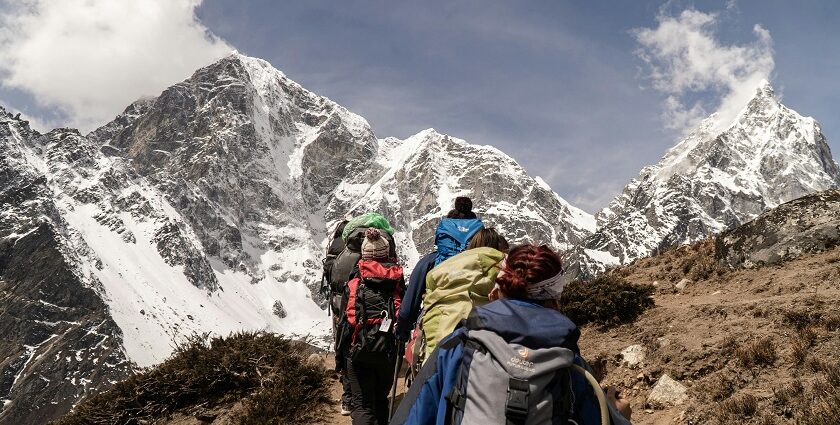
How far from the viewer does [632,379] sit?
7.22 m

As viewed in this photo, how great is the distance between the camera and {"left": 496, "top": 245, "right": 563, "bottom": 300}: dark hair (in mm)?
3279

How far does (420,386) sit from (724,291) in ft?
27.9

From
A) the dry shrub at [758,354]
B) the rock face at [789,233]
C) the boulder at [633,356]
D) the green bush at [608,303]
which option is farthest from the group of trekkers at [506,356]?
the rock face at [789,233]

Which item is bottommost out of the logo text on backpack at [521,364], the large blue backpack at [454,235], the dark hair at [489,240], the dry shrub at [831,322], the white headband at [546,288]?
the logo text on backpack at [521,364]


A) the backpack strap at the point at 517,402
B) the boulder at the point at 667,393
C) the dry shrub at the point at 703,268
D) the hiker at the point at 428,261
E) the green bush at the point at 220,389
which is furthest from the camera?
the dry shrub at the point at 703,268

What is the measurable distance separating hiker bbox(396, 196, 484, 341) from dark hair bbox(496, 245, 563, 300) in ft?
7.07

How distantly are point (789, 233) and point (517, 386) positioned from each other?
988 centimetres

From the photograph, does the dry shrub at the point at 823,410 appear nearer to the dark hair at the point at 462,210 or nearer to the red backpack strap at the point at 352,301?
the dark hair at the point at 462,210

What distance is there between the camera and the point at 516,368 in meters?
2.91

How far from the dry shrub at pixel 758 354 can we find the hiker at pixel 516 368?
4.02m

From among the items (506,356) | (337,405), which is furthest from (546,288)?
(337,405)

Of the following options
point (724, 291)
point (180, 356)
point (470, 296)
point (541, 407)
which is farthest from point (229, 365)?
point (724, 291)

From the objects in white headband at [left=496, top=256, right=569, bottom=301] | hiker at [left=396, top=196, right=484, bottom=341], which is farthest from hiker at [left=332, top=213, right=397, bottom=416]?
white headband at [left=496, top=256, right=569, bottom=301]

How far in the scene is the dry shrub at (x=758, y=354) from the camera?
5.96 meters
